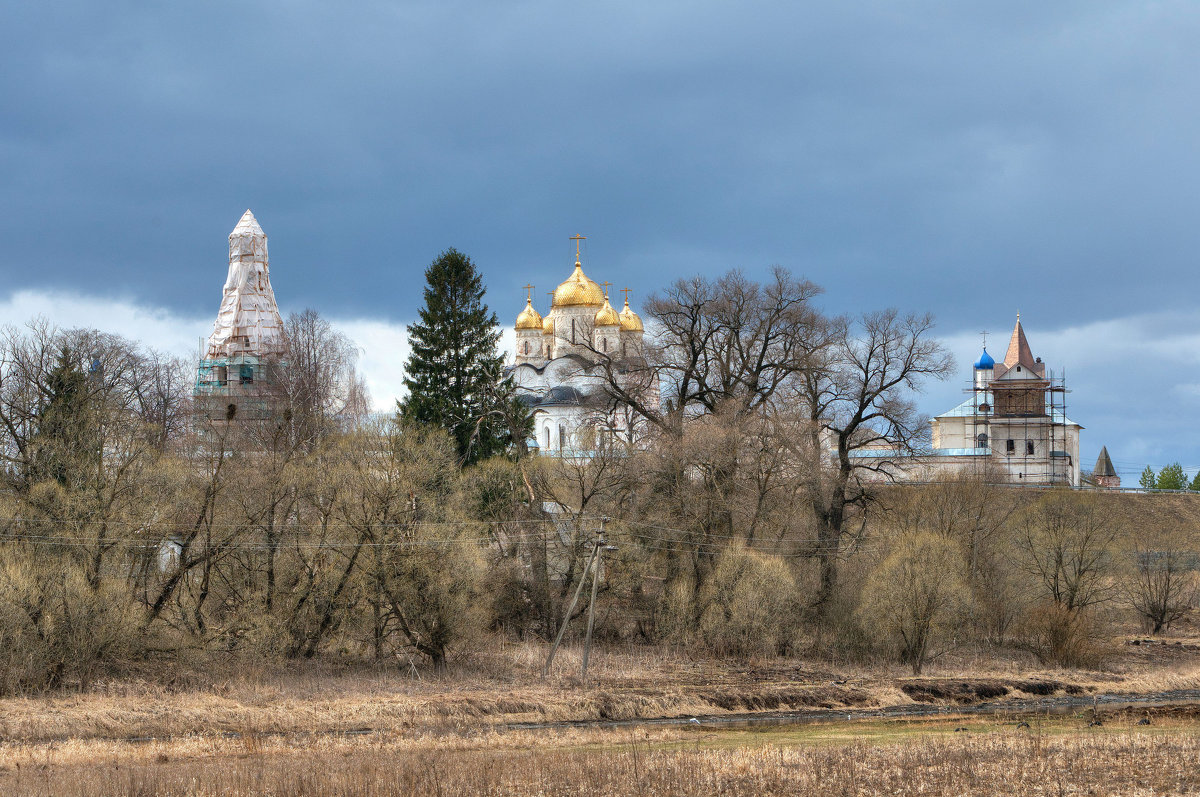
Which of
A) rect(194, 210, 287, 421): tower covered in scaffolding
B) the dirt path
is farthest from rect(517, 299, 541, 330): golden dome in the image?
the dirt path

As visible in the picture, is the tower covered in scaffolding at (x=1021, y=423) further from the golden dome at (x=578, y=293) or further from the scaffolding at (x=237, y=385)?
the scaffolding at (x=237, y=385)

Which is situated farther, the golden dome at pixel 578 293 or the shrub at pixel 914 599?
the golden dome at pixel 578 293

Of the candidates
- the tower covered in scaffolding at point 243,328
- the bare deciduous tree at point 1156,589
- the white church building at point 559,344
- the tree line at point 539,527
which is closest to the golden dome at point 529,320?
the white church building at point 559,344

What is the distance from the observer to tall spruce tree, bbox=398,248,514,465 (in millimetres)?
47500

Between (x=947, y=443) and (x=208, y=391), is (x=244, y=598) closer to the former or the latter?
(x=208, y=391)

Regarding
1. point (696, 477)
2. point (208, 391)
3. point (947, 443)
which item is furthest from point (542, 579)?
point (947, 443)

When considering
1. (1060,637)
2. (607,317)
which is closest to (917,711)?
(1060,637)

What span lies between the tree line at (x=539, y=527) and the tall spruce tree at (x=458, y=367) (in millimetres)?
112

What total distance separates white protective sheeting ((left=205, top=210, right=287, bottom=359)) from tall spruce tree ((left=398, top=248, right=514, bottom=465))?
84.8ft

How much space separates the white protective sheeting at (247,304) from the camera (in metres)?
73.6

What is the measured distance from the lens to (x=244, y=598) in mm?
34531

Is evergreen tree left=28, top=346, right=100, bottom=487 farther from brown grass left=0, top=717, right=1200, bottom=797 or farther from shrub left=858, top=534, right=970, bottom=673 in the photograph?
shrub left=858, top=534, right=970, bottom=673

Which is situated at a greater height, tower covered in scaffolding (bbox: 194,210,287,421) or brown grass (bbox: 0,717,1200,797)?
tower covered in scaffolding (bbox: 194,210,287,421)

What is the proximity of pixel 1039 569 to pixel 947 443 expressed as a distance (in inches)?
2009
